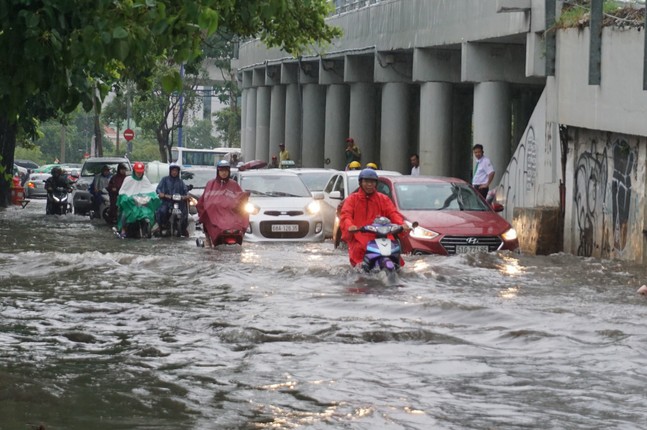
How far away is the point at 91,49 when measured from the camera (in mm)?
8695

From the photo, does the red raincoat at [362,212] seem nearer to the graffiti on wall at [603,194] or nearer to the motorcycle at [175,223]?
the graffiti on wall at [603,194]

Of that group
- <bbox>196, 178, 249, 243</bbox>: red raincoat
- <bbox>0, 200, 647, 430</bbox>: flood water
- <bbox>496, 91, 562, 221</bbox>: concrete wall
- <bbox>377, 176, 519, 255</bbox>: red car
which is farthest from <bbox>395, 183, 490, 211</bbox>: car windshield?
<bbox>496, 91, 562, 221</bbox>: concrete wall

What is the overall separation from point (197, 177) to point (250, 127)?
30.1 m

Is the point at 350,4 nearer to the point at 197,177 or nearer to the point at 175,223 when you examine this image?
the point at 197,177

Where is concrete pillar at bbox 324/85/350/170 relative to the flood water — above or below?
above

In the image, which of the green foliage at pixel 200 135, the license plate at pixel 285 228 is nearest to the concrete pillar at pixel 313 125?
the license plate at pixel 285 228

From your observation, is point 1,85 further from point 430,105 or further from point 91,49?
point 430,105

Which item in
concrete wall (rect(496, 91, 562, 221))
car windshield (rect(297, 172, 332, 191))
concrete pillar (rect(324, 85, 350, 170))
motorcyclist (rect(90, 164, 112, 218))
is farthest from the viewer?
concrete pillar (rect(324, 85, 350, 170))

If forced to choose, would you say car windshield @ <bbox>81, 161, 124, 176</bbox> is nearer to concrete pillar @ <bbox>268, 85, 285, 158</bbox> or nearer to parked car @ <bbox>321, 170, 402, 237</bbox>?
parked car @ <bbox>321, 170, 402, 237</bbox>

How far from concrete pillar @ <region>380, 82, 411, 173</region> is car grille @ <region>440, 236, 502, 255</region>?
19809 mm

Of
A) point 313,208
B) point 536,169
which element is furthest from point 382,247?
point 536,169

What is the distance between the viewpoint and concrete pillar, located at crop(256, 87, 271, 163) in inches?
2386

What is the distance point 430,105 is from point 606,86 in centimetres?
1412

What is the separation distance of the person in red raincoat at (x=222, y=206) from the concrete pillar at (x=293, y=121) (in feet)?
99.9
